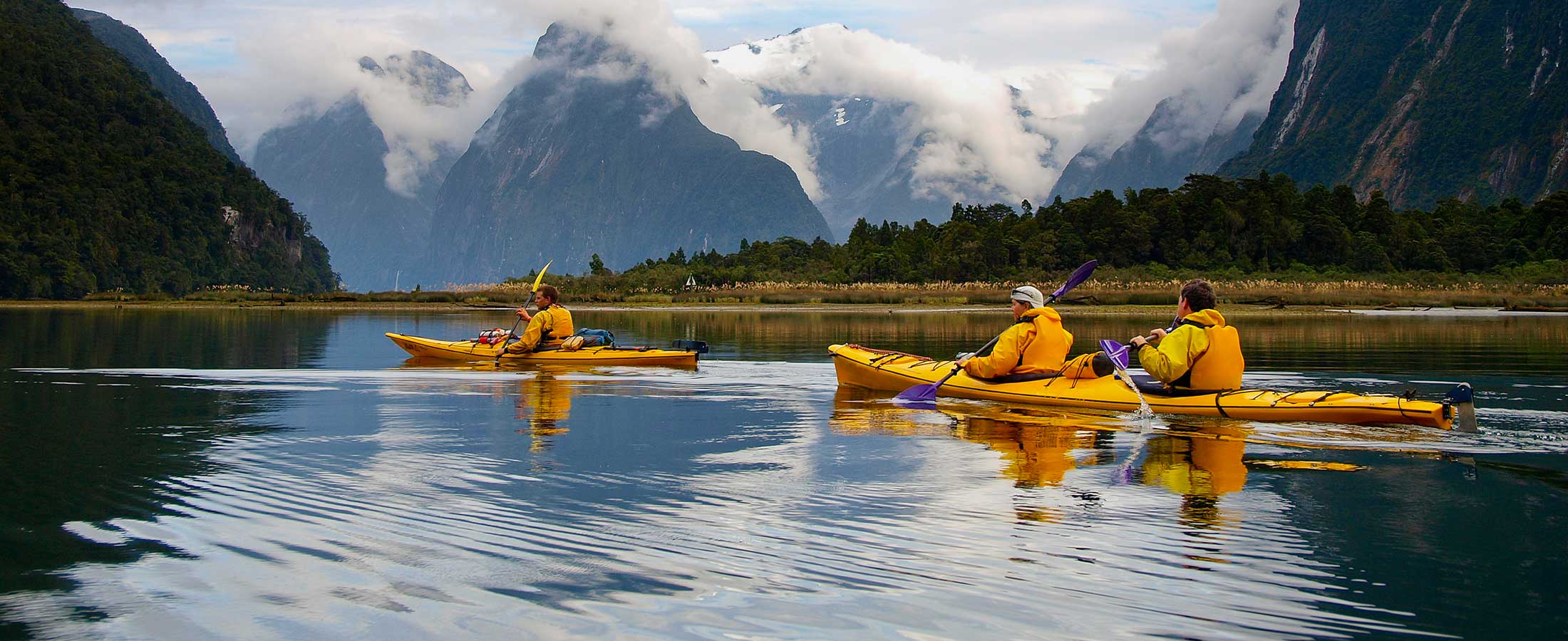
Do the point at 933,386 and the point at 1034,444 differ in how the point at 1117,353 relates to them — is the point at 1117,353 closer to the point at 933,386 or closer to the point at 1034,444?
the point at 933,386

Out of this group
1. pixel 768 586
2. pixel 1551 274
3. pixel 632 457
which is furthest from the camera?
pixel 1551 274

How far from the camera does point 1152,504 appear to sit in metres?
8.52

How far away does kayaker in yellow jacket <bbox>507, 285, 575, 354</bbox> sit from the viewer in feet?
68.8

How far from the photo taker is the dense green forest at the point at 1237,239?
222 feet

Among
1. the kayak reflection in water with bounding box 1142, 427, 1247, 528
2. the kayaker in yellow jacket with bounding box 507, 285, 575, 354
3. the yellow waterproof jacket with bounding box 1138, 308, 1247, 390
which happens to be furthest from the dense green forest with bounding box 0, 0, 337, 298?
the kayak reflection in water with bounding box 1142, 427, 1247, 528

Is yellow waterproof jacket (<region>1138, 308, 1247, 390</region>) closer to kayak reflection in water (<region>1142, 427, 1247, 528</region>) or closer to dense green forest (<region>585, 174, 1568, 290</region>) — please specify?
kayak reflection in water (<region>1142, 427, 1247, 528</region>)

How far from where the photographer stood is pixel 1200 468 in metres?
10.2

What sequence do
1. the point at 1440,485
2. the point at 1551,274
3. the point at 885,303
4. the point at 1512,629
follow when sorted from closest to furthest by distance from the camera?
the point at 1512,629
the point at 1440,485
the point at 1551,274
the point at 885,303

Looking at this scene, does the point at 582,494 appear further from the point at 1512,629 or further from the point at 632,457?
the point at 1512,629

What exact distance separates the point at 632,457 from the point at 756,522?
10.3 ft

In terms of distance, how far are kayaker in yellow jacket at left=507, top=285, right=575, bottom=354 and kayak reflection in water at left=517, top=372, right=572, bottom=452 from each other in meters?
0.77

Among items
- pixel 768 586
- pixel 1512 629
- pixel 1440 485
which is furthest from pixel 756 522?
pixel 1440 485

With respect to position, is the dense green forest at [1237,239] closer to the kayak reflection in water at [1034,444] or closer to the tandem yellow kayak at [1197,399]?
the tandem yellow kayak at [1197,399]

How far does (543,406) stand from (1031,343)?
612 cm
